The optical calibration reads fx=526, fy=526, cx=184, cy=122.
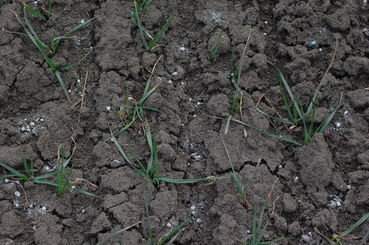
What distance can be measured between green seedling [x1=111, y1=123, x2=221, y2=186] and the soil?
0.10 feet

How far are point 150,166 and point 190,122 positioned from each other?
32 cm

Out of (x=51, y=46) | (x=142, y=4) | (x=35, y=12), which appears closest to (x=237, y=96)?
(x=142, y=4)

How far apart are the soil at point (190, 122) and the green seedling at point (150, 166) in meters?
0.03

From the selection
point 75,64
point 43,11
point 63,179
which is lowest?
point 63,179

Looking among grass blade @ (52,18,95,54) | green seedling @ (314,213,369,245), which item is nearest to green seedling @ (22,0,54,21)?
grass blade @ (52,18,95,54)

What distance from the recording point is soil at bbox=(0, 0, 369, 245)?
2.15 m

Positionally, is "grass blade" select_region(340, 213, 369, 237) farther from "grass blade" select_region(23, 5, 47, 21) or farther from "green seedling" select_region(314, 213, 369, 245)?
"grass blade" select_region(23, 5, 47, 21)

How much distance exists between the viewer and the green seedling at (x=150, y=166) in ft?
7.18

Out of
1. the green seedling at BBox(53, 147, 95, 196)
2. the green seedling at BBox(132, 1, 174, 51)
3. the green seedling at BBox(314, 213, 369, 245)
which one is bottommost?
the green seedling at BBox(314, 213, 369, 245)

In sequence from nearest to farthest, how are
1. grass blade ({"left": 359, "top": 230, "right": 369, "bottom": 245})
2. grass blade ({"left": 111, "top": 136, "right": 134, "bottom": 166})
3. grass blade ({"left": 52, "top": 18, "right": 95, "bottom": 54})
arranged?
1. grass blade ({"left": 359, "top": 230, "right": 369, "bottom": 245})
2. grass blade ({"left": 111, "top": 136, "right": 134, "bottom": 166})
3. grass blade ({"left": 52, "top": 18, "right": 95, "bottom": 54})

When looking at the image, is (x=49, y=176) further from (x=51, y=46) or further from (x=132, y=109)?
(x=51, y=46)

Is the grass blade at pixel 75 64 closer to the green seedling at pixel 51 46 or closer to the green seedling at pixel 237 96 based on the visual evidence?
the green seedling at pixel 51 46

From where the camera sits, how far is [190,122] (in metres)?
2.41

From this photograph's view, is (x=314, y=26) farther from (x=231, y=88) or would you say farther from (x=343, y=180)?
(x=343, y=180)
